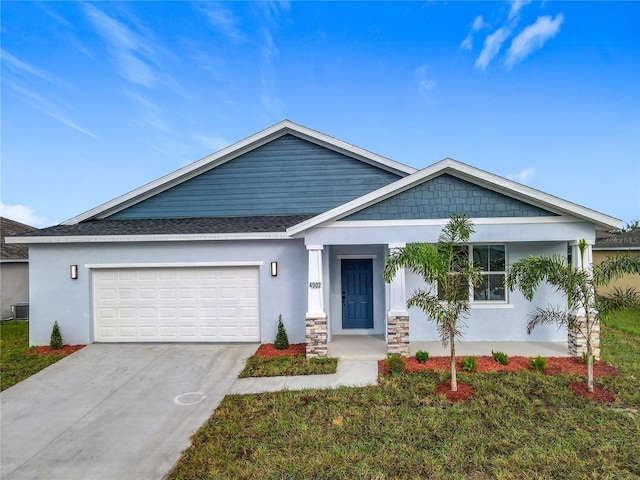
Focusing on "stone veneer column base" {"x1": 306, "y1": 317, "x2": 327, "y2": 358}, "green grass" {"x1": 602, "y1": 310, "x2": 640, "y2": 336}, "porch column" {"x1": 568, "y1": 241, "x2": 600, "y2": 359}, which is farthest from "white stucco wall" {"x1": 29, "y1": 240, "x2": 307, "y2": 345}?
"green grass" {"x1": 602, "y1": 310, "x2": 640, "y2": 336}

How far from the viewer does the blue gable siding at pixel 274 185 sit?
11695mm

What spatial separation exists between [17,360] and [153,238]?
4.44 meters

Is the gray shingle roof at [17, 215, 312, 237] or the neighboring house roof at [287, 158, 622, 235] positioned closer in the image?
the neighboring house roof at [287, 158, 622, 235]

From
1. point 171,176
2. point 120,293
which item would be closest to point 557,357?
point 120,293

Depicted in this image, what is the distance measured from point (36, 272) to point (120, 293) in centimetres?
241

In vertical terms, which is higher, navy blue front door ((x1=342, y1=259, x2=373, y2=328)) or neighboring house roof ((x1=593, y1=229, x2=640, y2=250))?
neighboring house roof ((x1=593, y1=229, x2=640, y2=250))

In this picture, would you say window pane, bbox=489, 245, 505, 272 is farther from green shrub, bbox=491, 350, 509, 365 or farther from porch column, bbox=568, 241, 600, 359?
green shrub, bbox=491, 350, 509, 365

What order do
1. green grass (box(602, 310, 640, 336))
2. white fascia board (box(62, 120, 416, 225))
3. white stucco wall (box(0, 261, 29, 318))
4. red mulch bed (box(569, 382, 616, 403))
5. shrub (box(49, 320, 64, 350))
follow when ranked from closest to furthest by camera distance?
red mulch bed (box(569, 382, 616, 403)) → shrub (box(49, 320, 64, 350)) → green grass (box(602, 310, 640, 336)) → white fascia board (box(62, 120, 416, 225)) → white stucco wall (box(0, 261, 29, 318))

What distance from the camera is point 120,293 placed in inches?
394

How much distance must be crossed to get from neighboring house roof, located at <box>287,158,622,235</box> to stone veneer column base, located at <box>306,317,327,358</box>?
2.23m

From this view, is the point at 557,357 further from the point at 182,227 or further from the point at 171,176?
the point at 171,176

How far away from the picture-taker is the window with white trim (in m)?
9.43

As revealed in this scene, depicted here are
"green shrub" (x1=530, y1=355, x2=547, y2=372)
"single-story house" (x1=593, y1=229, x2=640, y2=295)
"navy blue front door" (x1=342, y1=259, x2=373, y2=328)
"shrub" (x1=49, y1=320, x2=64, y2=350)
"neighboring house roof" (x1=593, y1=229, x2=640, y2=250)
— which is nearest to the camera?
"green shrub" (x1=530, y1=355, x2=547, y2=372)

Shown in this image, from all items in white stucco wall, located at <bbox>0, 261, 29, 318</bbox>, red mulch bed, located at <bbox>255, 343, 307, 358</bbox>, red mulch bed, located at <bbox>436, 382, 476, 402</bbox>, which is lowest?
red mulch bed, located at <bbox>255, 343, 307, 358</bbox>
